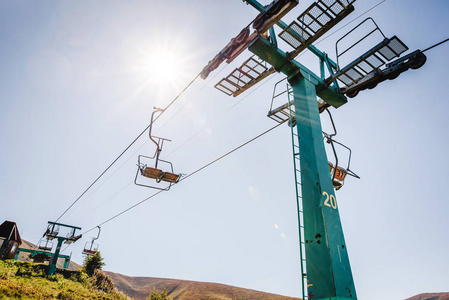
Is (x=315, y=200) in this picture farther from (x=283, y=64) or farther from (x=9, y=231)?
(x=9, y=231)

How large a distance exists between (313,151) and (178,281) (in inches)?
3311

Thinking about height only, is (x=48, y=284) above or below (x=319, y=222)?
below

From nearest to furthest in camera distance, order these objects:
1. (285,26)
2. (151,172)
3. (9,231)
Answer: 1. (285,26)
2. (151,172)
3. (9,231)

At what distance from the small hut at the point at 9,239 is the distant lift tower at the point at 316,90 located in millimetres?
49701

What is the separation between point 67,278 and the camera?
100ft

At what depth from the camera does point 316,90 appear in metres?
8.38

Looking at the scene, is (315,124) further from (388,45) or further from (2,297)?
(2,297)

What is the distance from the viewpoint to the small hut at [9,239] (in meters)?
40.7

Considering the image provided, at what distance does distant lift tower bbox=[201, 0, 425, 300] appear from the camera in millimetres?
5164

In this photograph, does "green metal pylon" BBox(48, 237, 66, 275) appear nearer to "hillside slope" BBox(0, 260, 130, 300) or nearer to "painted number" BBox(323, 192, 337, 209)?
"hillside slope" BBox(0, 260, 130, 300)

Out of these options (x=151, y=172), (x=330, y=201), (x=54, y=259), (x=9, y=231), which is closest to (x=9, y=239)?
(x=9, y=231)

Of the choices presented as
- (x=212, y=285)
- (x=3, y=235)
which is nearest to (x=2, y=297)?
(x=3, y=235)

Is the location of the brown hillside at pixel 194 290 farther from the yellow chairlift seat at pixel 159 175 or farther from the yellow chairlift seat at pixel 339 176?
the yellow chairlift seat at pixel 339 176

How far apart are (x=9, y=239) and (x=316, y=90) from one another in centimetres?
5492
